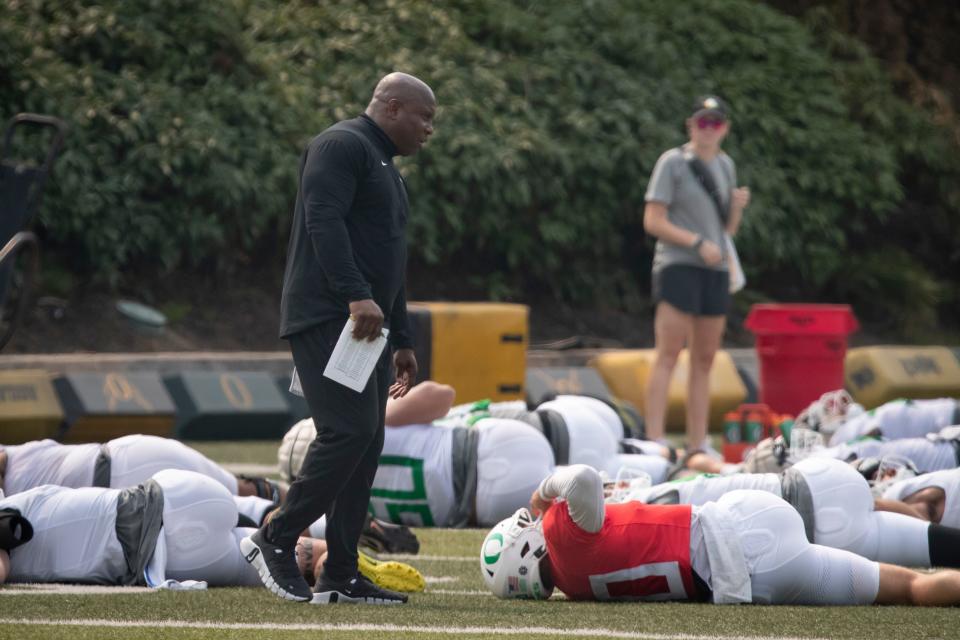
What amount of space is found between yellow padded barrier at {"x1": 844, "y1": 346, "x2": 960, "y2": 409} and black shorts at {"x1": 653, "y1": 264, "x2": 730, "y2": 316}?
3764 millimetres

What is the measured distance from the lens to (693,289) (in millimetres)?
10578

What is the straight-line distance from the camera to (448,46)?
1686 cm

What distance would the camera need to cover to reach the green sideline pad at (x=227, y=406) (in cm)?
1191

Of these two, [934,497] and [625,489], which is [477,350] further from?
[934,497]

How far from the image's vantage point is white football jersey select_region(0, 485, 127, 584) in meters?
5.82

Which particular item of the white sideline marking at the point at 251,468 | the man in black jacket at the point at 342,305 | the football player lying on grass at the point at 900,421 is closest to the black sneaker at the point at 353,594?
the man in black jacket at the point at 342,305

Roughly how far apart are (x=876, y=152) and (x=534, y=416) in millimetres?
11915

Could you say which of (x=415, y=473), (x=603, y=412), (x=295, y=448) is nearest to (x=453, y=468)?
(x=415, y=473)

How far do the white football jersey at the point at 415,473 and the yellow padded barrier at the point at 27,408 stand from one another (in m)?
4.00

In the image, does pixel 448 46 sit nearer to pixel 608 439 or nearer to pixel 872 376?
pixel 872 376

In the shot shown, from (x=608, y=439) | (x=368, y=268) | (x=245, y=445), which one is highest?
(x=368, y=268)

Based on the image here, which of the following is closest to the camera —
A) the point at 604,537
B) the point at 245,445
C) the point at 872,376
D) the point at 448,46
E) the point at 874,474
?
the point at 604,537

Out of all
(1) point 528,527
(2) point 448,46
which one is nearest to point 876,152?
(2) point 448,46

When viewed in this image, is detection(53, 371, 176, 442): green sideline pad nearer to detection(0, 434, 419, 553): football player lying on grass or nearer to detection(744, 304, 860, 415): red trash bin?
detection(744, 304, 860, 415): red trash bin
